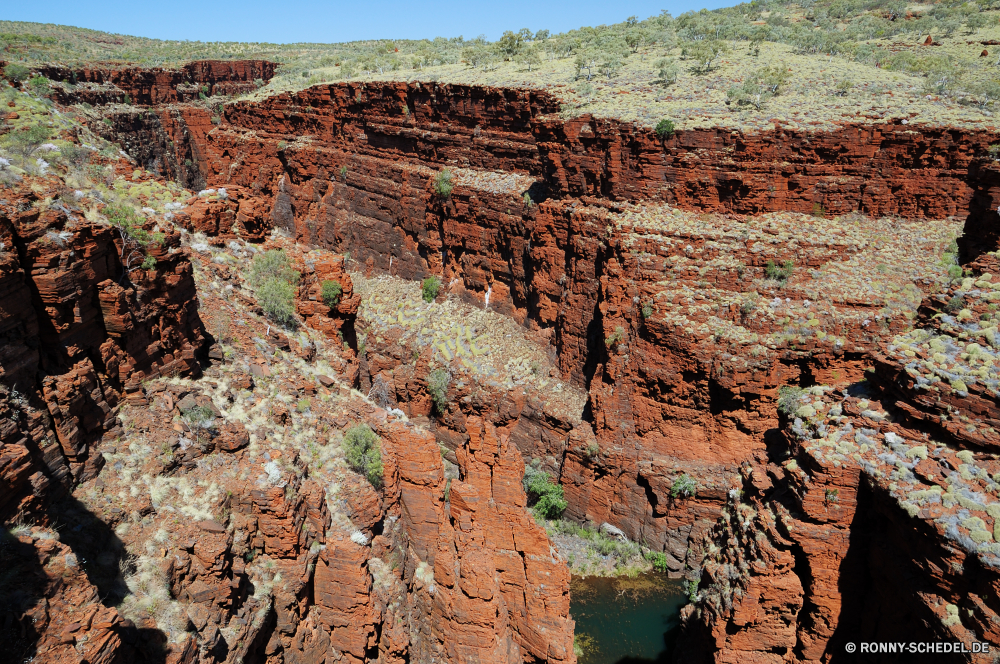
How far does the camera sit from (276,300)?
58.3 feet

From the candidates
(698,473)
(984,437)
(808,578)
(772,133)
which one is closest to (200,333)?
(808,578)

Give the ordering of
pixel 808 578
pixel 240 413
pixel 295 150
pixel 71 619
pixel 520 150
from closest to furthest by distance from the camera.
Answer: pixel 71 619 → pixel 808 578 → pixel 240 413 → pixel 520 150 → pixel 295 150

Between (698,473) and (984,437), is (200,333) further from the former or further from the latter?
(698,473)

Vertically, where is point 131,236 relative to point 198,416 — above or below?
above

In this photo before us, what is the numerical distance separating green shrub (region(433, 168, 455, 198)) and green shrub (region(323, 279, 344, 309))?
48.8ft

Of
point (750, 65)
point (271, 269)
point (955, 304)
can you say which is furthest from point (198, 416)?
point (750, 65)

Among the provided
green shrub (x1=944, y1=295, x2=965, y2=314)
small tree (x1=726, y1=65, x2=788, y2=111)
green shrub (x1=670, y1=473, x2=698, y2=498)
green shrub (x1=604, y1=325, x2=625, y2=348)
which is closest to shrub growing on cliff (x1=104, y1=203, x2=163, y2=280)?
green shrub (x1=944, y1=295, x2=965, y2=314)

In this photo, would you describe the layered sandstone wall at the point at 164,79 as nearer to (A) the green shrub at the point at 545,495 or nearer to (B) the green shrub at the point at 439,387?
(B) the green shrub at the point at 439,387

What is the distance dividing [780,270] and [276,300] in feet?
58.0

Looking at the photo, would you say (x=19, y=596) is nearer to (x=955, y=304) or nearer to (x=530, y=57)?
(x=955, y=304)

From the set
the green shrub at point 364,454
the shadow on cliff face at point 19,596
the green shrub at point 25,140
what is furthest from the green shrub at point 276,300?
the shadow on cliff face at point 19,596

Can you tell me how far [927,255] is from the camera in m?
22.7

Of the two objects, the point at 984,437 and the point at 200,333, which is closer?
the point at 984,437

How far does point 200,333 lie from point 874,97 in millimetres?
28632
